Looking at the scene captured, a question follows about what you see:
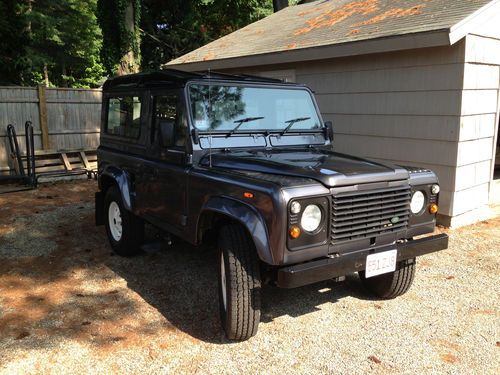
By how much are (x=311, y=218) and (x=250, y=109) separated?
1568 mm

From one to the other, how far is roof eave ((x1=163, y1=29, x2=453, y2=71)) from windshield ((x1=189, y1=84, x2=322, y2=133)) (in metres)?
2.40

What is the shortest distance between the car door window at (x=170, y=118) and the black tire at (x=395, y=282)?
2.05 meters

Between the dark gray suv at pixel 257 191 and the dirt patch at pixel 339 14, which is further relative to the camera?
the dirt patch at pixel 339 14

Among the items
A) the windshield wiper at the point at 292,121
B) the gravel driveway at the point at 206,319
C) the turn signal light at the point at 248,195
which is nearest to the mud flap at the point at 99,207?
the gravel driveway at the point at 206,319

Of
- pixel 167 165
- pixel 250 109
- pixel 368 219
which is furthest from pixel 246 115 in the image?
pixel 368 219

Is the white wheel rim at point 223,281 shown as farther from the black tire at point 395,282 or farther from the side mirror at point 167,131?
the black tire at point 395,282

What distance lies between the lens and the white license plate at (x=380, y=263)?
3.42m

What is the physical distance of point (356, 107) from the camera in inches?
305

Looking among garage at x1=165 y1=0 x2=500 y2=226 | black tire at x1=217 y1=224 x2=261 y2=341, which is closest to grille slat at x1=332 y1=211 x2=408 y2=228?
black tire at x1=217 y1=224 x2=261 y2=341

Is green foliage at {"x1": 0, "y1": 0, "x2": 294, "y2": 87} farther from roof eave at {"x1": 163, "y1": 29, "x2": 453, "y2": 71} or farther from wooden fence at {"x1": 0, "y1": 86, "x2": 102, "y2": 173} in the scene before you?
roof eave at {"x1": 163, "y1": 29, "x2": 453, "y2": 71}

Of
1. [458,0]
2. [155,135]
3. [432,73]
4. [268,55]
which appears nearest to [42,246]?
[155,135]

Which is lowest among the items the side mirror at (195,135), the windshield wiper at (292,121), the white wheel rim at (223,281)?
the white wheel rim at (223,281)

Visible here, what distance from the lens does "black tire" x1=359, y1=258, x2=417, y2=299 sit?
4.14m

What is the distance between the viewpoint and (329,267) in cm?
321
